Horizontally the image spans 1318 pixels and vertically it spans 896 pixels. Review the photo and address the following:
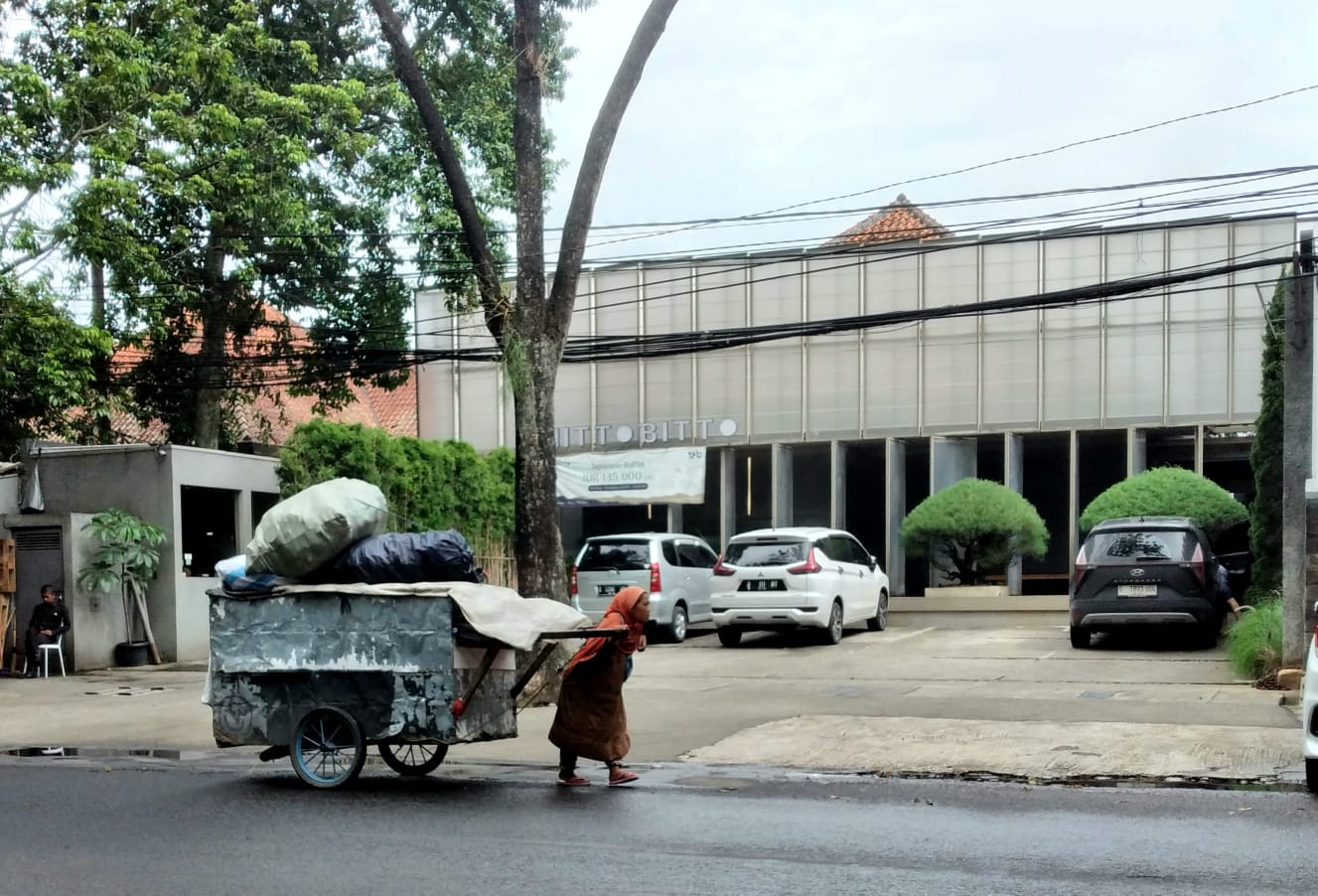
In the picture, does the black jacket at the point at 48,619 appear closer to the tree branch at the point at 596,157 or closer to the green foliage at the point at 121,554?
the green foliage at the point at 121,554

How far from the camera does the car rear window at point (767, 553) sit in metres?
19.0

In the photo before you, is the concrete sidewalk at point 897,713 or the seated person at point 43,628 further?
the seated person at point 43,628

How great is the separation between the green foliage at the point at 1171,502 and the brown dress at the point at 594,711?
44.7 ft

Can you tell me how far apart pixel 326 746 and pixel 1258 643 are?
9653 millimetres

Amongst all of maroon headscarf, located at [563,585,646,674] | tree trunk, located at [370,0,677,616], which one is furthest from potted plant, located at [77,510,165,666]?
maroon headscarf, located at [563,585,646,674]

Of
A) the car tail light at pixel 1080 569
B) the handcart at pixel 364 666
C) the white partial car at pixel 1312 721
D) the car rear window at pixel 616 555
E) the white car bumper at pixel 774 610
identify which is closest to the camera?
the white partial car at pixel 1312 721

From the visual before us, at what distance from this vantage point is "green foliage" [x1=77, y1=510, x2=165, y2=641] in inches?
734

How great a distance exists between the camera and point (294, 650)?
9.34m

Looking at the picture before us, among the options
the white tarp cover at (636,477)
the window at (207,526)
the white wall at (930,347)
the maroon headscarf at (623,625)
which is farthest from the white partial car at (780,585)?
the maroon headscarf at (623,625)

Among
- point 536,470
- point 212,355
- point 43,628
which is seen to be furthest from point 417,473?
point 536,470

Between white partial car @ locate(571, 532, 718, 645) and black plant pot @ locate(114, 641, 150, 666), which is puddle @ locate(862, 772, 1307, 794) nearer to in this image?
white partial car @ locate(571, 532, 718, 645)

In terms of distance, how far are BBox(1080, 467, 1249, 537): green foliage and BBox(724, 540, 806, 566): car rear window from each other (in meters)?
5.26

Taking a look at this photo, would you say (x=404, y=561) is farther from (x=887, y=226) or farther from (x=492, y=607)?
(x=887, y=226)

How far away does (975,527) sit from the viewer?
2364 centimetres
